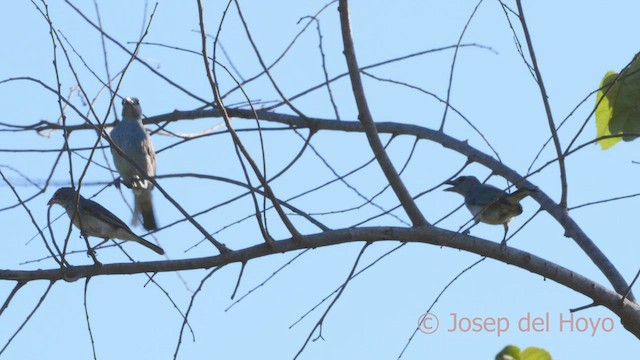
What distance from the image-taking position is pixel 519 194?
5203mm

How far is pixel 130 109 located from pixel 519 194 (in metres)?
4.23

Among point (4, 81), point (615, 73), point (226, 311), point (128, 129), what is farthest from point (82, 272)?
point (128, 129)

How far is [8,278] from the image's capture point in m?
3.79


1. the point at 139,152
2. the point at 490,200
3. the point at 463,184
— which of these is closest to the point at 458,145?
the point at 490,200

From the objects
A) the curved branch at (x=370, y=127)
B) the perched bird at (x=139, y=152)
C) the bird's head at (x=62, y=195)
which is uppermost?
the perched bird at (x=139, y=152)

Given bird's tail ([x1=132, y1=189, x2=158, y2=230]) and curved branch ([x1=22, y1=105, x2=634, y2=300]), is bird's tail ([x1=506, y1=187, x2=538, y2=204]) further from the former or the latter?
bird's tail ([x1=132, y1=189, x2=158, y2=230])

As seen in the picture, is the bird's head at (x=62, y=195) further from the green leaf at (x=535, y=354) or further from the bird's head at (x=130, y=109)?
the green leaf at (x=535, y=354)

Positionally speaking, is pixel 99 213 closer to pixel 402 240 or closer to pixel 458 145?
pixel 458 145

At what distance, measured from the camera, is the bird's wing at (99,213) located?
6801 millimetres

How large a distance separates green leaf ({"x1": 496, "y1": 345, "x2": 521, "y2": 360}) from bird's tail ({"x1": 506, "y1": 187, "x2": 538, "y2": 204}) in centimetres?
284

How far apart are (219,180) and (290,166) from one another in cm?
71

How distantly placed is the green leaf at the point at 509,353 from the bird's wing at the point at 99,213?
4943mm

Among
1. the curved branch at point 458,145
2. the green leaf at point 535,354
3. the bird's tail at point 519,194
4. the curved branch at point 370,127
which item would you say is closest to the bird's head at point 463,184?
the bird's tail at point 519,194

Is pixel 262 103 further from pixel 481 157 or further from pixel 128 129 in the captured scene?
pixel 128 129
